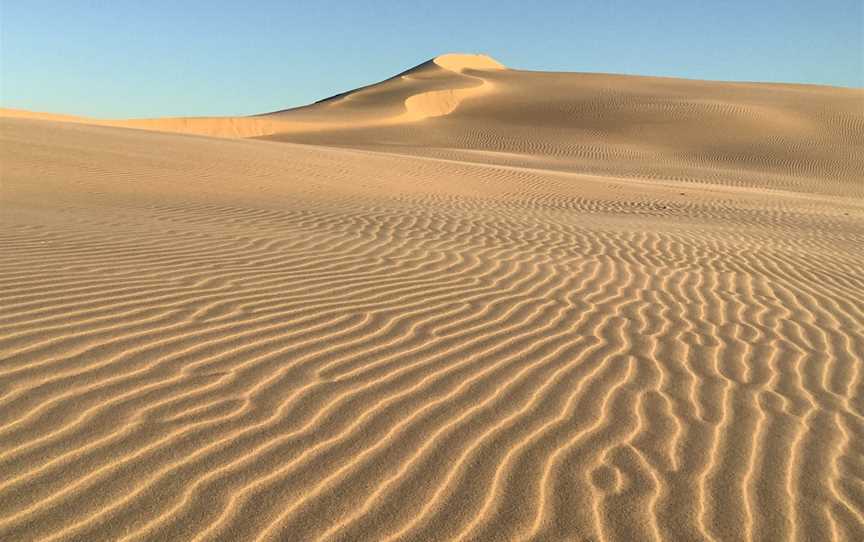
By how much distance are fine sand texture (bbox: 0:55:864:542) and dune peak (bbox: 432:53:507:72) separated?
70485mm

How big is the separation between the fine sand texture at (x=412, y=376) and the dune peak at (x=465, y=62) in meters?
70.5

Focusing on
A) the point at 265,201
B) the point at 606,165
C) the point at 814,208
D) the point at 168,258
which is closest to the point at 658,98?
the point at 606,165

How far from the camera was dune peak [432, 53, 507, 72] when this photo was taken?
81125 millimetres

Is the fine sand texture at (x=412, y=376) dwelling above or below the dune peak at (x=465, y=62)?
above

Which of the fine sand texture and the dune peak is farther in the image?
the dune peak

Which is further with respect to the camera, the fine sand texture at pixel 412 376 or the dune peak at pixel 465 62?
the dune peak at pixel 465 62

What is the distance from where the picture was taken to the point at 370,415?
3648mm

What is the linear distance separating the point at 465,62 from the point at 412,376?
8714 centimetres

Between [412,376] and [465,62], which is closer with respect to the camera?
[412,376]

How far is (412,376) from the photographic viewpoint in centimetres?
423

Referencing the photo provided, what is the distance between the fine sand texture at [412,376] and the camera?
2.89 meters

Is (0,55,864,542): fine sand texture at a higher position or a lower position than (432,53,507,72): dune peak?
higher

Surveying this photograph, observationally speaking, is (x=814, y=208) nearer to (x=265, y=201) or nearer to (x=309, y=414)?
(x=265, y=201)

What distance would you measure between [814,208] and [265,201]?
12.9m
